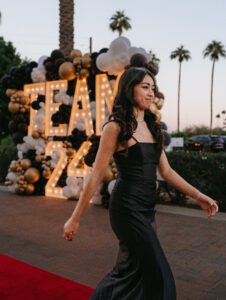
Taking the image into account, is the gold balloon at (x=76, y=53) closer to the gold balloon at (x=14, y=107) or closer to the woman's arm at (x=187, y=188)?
the gold balloon at (x=14, y=107)

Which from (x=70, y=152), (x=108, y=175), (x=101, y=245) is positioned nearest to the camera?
(x=101, y=245)

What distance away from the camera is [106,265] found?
4.39 m

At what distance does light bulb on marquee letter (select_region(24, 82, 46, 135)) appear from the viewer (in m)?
9.85

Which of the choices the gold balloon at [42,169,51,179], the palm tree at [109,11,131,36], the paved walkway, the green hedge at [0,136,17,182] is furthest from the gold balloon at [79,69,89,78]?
the palm tree at [109,11,131,36]

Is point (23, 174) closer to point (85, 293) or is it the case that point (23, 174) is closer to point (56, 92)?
point (56, 92)

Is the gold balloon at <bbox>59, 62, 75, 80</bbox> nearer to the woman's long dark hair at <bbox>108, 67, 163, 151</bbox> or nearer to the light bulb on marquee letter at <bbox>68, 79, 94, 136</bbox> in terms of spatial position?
the light bulb on marquee letter at <bbox>68, 79, 94, 136</bbox>

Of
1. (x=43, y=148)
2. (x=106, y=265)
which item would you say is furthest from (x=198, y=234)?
(x=43, y=148)

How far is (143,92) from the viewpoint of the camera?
242cm

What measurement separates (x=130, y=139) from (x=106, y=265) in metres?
2.51

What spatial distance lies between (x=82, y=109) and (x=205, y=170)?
3304mm

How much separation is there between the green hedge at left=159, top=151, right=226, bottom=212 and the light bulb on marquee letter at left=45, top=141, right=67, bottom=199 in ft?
8.76

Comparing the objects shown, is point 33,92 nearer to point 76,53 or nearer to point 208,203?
point 76,53

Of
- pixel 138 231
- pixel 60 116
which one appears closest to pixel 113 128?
pixel 138 231

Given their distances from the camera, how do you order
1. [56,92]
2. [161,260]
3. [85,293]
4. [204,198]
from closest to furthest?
[161,260] → [204,198] → [85,293] → [56,92]
